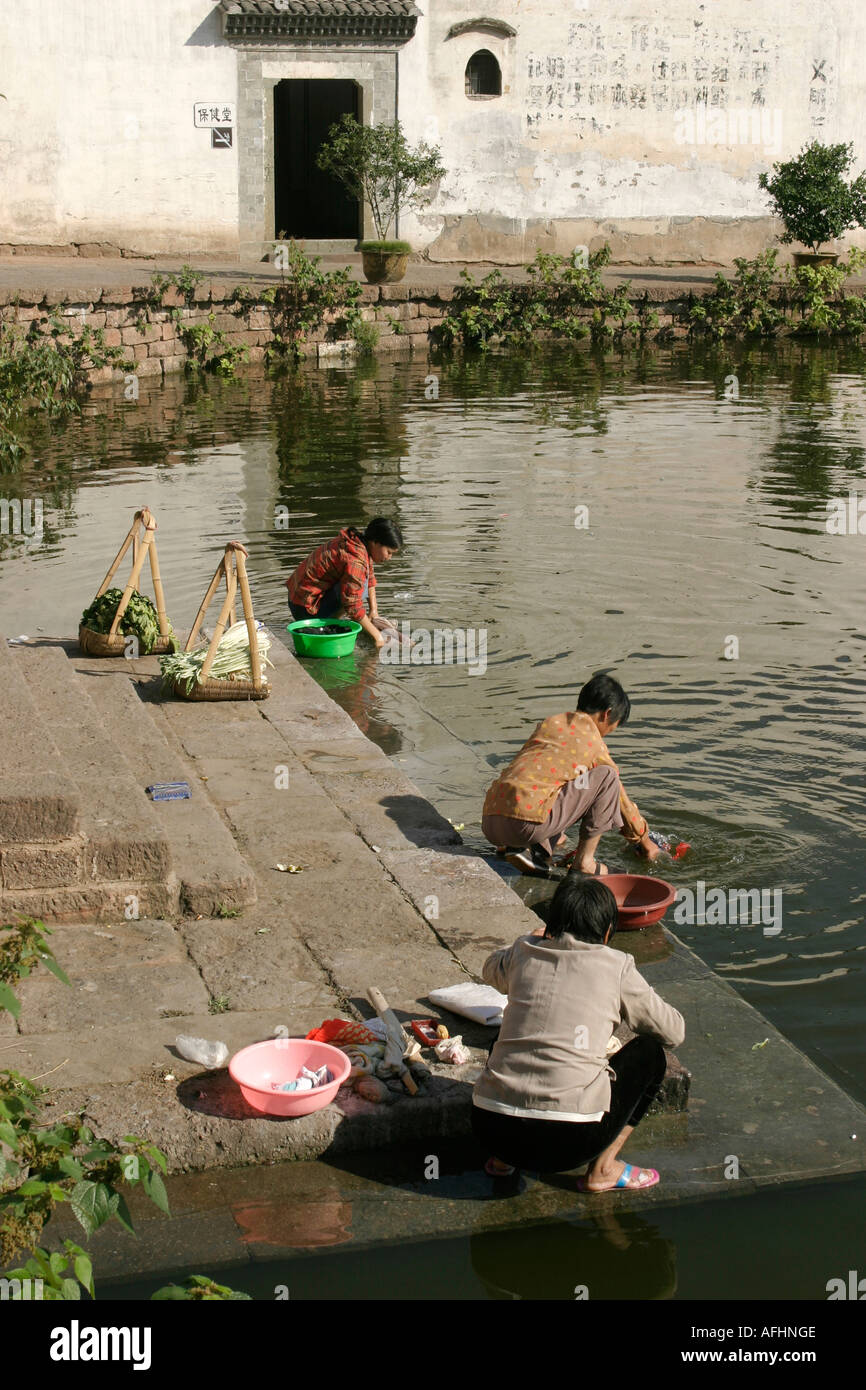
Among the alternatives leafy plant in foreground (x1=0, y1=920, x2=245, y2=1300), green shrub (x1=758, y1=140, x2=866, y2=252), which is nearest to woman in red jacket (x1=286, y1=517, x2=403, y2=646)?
leafy plant in foreground (x1=0, y1=920, x2=245, y2=1300)

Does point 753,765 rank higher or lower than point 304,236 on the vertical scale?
lower

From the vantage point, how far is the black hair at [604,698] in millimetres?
6652

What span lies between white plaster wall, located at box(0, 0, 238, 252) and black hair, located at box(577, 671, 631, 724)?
71.5ft

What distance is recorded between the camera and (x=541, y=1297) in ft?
13.7

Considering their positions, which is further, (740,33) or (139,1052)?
(740,33)

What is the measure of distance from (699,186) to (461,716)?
74.3ft

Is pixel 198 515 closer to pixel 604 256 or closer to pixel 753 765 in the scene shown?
pixel 753 765

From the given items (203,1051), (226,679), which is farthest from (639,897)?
(226,679)

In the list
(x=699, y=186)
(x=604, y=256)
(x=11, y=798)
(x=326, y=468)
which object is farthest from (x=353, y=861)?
(x=699, y=186)

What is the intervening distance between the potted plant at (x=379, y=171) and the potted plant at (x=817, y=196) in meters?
5.89

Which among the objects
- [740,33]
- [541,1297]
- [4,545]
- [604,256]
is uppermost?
[740,33]

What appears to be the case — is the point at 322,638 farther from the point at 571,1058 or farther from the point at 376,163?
the point at 376,163

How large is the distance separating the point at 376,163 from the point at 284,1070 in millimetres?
22660

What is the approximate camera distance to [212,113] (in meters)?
26.0
